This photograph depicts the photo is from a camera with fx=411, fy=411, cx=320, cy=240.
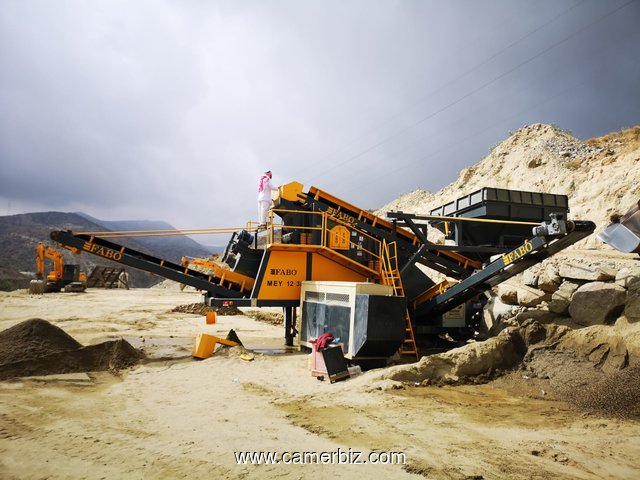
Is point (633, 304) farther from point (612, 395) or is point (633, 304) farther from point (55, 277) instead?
point (55, 277)

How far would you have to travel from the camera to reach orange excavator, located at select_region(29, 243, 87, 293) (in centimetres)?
3028

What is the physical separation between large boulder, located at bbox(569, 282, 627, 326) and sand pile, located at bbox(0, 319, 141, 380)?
30.3 feet

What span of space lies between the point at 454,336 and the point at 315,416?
6222 mm

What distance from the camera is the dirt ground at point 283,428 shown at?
A: 12.2ft

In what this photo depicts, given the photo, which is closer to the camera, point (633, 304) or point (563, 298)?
point (633, 304)

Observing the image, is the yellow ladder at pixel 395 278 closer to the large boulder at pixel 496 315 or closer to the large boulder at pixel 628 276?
the large boulder at pixel 496 315

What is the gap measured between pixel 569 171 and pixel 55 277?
3536cm

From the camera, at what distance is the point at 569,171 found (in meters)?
22.8

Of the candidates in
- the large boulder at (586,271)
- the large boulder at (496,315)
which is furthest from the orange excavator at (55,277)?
the large boulder at (586,271)

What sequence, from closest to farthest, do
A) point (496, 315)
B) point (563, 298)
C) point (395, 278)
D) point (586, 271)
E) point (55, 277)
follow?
point (586, 271) < point (563, 298) < point (395, 278) < point (496, 315) < point (55, 277)

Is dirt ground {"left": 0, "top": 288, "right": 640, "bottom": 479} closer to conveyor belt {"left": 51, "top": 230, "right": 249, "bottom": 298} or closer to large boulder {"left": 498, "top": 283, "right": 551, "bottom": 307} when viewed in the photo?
conveyor belt {"left": 51, "top": 230, "right": 249, "bottom": 298}

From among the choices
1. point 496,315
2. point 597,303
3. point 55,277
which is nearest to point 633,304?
point 597,303

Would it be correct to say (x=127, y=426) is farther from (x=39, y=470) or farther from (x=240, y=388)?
(x=240, y=388)

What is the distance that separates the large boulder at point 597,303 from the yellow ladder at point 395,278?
10.9 ft
